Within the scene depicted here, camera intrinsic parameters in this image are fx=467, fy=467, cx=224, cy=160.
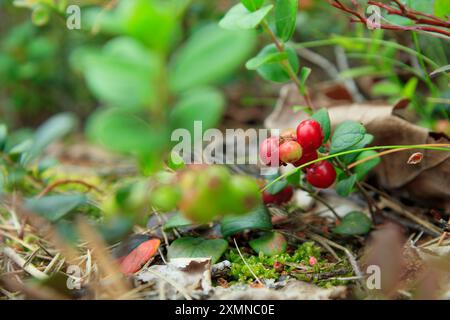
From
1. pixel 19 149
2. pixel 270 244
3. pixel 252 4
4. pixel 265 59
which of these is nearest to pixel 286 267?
pixel 270 244

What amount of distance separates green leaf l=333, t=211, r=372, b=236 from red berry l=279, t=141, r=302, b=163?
0.26 m

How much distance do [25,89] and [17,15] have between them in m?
0.46

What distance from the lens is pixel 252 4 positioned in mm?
912

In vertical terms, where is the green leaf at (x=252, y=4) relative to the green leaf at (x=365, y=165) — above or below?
above

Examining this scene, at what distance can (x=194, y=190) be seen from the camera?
0.53 meters

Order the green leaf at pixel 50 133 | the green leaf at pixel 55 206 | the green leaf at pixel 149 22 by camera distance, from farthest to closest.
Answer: the green leaf at pixel 50 133 → the green leaf at pixel 55 206 → the green leaf at pixel 149 22

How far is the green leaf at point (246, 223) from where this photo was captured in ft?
3.10

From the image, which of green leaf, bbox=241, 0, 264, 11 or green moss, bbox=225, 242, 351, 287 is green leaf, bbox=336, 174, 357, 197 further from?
green leaf, bbox=241, 0, 264, 11

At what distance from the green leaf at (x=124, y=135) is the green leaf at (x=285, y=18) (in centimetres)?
57

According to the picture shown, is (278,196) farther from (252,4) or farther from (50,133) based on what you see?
(50,133)

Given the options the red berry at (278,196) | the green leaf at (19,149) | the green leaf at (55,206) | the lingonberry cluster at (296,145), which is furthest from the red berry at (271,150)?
the green leaf at (19,149)

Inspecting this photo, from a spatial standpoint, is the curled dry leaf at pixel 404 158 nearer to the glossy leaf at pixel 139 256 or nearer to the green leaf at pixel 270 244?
the green leaf at pixel 270 244
